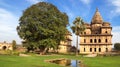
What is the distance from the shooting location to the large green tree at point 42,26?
2281 inches

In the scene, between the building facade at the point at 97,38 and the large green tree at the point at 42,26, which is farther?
the building facade at the point at 97,38

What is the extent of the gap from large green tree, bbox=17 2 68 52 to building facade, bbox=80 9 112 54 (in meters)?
25.3

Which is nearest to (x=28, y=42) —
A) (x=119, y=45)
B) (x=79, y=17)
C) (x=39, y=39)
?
(x=39, y=39)

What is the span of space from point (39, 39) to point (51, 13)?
748cm

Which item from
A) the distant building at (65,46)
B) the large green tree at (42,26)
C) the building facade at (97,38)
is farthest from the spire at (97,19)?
the large green tree at (42,26)

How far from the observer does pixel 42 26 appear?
194ft

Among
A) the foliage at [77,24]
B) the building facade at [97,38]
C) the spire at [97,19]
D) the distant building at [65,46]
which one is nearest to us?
the foliage at [77,24]

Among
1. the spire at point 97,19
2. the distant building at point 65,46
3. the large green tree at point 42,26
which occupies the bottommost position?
the distant building at point 65,46

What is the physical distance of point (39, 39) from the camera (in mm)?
60031

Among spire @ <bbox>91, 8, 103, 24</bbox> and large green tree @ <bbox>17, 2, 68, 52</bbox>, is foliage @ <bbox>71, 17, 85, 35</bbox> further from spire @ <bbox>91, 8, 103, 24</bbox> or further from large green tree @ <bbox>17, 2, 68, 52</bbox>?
spire @ <bbox>91, 8, 103, 24</bbox>

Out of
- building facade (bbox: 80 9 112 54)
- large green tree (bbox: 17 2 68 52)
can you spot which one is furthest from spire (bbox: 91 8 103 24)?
large green tree (bbox: 17 2 68 52)

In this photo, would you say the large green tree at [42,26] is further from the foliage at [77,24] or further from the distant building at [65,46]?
the distant building at [65,46]

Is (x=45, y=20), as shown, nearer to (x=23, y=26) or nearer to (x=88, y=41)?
(x=23, y=26)

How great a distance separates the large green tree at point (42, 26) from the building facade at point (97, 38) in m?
25.3
